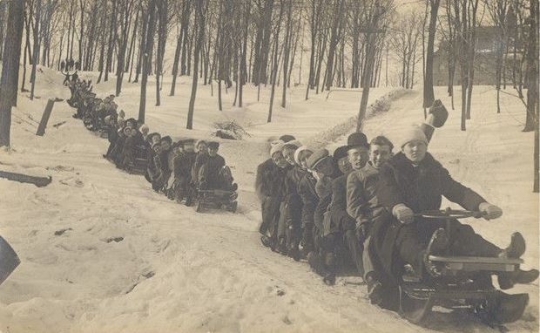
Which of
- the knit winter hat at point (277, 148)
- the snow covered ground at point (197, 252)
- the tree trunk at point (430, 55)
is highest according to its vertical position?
→ the tree trunk at point (430, 55)

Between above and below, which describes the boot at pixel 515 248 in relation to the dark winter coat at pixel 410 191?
below

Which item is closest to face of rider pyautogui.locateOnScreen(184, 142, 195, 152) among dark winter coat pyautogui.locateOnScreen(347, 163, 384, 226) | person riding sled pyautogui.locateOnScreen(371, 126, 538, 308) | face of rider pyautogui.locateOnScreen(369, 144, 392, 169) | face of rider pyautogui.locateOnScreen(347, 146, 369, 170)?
face of rider pyautogui.locateOnScreen(347, 146, 369, 170)

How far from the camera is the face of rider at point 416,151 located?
14.6 feet

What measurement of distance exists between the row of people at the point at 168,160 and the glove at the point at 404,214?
526cm

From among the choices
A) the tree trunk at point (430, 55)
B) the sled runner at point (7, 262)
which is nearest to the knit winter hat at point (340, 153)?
the sled runner at point (7, 262)

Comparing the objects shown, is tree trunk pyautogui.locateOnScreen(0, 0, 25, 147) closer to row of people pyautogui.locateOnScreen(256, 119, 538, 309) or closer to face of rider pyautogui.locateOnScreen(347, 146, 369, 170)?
row of people pyautogui.locateOnScreen(256, 119, 538, 309)

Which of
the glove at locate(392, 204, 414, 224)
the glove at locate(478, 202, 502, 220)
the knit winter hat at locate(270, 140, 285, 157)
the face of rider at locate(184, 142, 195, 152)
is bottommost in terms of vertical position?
the glove at locate(392, 204, 414, 224)

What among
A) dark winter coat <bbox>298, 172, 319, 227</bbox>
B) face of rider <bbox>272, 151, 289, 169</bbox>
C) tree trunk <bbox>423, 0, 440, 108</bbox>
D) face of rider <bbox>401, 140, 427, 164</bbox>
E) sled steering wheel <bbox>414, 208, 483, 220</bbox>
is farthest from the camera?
tree trunk <bbox>423, 0, 440, 108</bbox>

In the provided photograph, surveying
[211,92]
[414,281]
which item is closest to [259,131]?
[414,281]

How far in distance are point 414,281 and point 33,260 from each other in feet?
11.6

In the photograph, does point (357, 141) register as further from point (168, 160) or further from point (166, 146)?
point (166, 146)

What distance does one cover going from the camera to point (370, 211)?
496 centimetres

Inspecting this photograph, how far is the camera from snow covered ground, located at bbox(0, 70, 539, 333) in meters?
4.09

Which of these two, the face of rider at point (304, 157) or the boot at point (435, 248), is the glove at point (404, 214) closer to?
the boot at point (435, 248)
